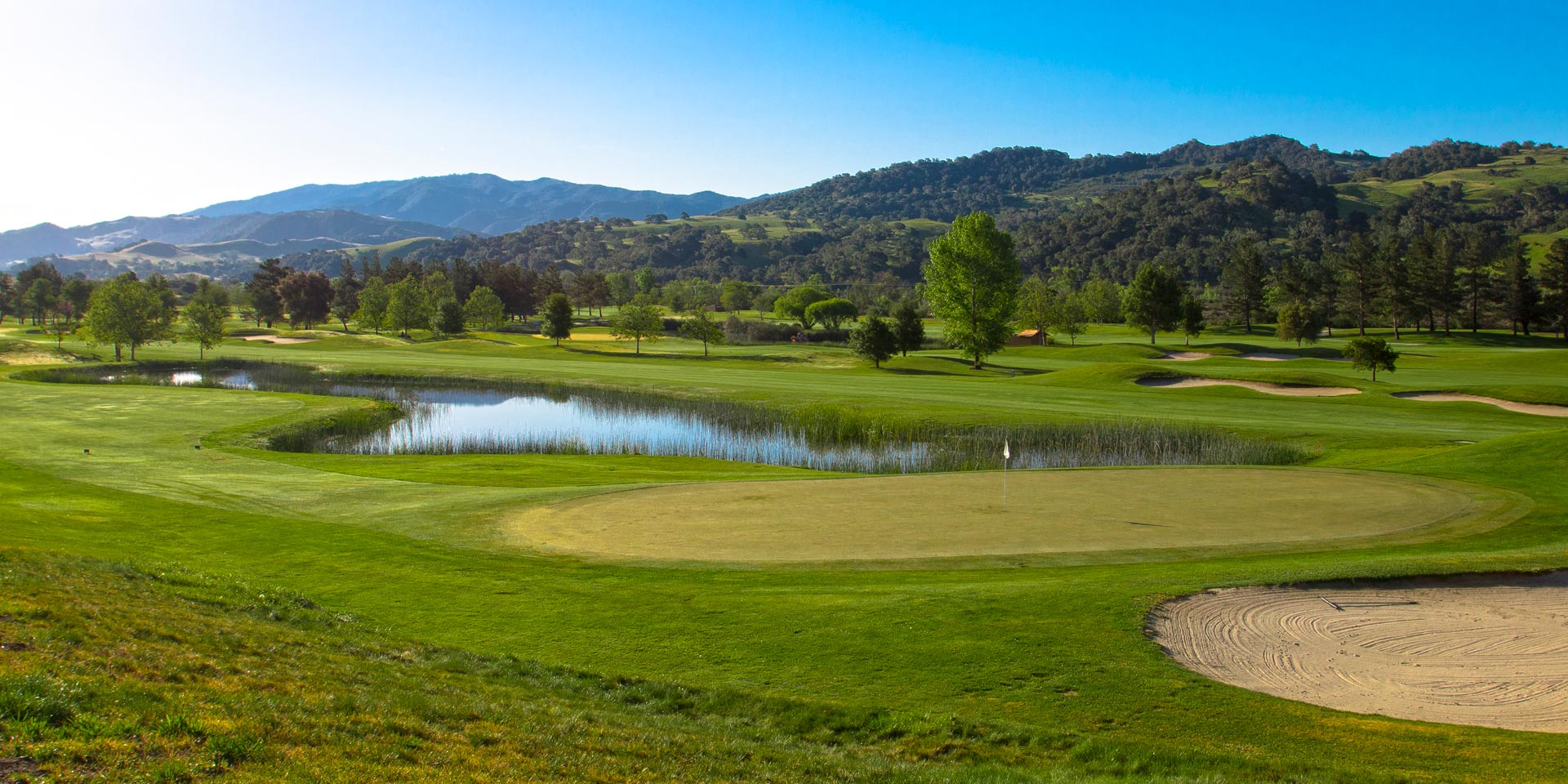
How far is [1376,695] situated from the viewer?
973 cm

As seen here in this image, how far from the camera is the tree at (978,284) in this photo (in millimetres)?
66875

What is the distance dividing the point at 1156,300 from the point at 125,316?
8929 centimetres

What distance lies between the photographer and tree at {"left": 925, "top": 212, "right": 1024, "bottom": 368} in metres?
66.9

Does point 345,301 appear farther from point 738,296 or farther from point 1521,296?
point 1521,296

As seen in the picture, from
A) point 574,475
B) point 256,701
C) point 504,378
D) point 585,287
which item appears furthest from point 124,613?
point 585,287

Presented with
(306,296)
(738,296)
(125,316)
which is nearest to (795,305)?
(738,296)

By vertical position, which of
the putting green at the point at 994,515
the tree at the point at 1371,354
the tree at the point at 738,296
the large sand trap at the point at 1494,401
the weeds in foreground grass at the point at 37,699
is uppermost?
the tree at the point at 738,296

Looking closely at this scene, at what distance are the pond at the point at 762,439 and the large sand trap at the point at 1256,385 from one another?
51.0 ft

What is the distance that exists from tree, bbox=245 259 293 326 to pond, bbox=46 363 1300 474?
3149 inches

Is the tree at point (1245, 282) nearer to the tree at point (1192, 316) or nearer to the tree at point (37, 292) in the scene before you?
the tree at point (1192, 316)

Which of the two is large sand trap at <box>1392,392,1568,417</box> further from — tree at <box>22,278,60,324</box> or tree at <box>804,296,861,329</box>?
tree at <box>22,278,60,324</box>

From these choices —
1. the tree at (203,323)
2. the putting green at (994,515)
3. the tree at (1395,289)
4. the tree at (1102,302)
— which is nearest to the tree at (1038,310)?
the tree at (1102,302)

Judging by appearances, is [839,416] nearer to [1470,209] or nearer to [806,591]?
[806,591]

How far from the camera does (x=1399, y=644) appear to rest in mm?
11141
